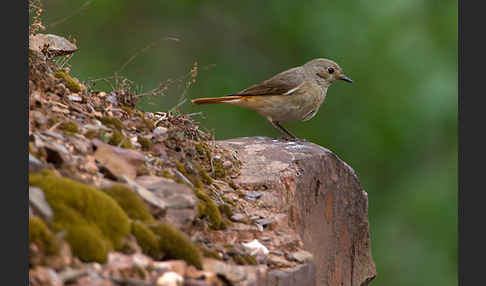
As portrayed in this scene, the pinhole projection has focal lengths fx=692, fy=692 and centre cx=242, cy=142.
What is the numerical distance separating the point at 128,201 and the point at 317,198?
2410 mm

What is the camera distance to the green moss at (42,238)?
9.30ft

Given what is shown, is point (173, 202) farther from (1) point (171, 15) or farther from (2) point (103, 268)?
(1) point (171, 15)

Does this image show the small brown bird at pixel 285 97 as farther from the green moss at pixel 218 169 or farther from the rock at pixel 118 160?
the rock at pixel 118 160

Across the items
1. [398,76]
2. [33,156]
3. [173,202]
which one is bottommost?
[398,76]

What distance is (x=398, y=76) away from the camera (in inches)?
366

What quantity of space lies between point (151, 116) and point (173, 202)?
66.8 inches

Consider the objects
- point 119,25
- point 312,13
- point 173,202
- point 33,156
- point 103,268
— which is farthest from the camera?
point 119,25

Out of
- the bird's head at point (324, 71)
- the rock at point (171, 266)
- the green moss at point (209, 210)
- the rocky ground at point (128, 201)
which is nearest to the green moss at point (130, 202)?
the rocky ground at point (128, 201)

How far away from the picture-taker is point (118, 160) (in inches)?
151

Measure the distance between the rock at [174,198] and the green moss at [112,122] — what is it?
638 mm

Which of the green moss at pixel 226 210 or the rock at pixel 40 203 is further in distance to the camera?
the green moss at pixel 226 210

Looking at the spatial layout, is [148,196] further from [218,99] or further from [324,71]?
[324,71]

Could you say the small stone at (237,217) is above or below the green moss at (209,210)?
below

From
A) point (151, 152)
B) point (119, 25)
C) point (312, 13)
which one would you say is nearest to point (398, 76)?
point (312, 13)
